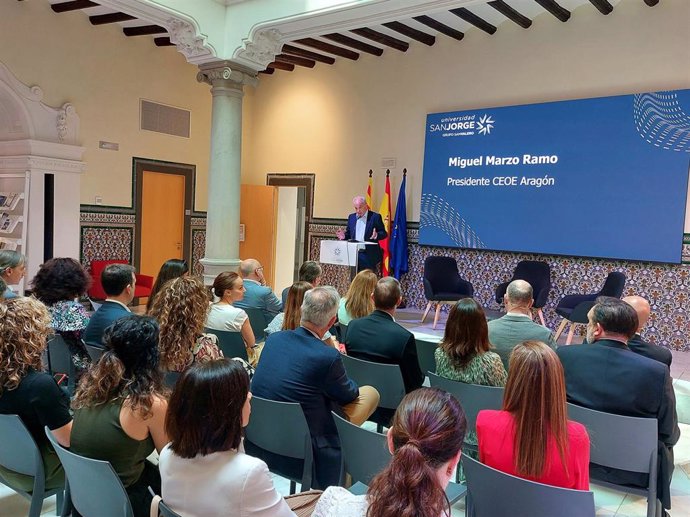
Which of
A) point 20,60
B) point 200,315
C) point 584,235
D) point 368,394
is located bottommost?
point 368,394

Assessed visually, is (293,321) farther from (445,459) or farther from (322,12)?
(322,12)

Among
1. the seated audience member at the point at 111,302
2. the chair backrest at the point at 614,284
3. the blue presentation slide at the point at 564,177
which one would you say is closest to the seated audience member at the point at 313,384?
the seated audience member at the point at 111,302

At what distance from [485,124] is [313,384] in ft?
19.6

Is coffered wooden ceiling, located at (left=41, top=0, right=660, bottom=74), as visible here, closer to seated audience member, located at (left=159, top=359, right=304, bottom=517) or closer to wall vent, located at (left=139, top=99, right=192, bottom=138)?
wall vent, located at (left=139, top=99, right=192, bottom=138)

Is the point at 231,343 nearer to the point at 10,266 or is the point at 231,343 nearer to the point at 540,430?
the point at 10,266

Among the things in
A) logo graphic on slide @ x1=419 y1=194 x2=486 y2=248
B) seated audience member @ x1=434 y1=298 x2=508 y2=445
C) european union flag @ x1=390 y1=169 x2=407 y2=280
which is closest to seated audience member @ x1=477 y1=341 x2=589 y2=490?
seated audience member @ x1=434 y1=298 x2=508 y2=445

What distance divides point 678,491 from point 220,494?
2747 mm

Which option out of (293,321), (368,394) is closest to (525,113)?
(293,321)

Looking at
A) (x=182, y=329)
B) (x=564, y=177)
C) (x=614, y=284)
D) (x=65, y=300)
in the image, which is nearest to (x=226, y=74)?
(x=65, y=300)

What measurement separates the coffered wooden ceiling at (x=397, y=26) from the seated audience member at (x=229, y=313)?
3765 millimetres

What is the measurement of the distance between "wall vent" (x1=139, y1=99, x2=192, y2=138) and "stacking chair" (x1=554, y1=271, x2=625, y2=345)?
6285 millimetres

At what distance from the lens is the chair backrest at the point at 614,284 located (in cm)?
597

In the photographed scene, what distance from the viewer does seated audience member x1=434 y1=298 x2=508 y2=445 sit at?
8.66 feet

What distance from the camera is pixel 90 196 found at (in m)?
7.96
